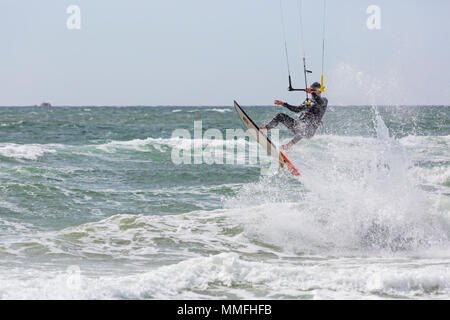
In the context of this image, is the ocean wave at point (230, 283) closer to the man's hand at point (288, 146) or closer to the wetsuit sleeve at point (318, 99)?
the man's hand at point (288, 146)

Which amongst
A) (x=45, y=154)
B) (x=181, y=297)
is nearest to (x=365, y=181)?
(x=181, y=297)

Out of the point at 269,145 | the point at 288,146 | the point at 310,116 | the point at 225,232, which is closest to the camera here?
the point at 225,232

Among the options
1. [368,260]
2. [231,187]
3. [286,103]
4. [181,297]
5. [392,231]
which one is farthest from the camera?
[231,187]

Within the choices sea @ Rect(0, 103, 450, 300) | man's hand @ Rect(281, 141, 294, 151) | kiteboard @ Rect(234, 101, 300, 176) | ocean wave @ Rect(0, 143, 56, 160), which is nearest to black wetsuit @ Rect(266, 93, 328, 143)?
man's hand @ Rect(281, 141, 294, 151)

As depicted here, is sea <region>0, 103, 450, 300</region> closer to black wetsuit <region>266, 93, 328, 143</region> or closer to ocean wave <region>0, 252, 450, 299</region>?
ocean wave <region>0, 252, 450, 299</region>

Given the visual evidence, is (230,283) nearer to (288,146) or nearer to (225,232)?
(225,232)

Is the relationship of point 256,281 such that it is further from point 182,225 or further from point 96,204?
point 96,204

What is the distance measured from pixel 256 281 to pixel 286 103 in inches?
175

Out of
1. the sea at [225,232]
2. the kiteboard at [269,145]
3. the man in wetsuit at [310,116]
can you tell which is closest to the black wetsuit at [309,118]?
the man in wetsuit at [310,116]

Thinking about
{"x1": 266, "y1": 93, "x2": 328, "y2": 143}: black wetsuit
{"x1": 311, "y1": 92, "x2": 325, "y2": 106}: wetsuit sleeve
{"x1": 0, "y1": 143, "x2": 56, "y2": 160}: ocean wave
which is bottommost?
{"x1": 0, "y1": 143, "x2": 56, "y2": 160}: ocean wave

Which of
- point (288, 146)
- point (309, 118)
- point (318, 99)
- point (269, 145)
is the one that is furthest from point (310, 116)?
point (269, 145)

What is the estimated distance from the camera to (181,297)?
645cm

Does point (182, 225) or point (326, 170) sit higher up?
point (326, 170)

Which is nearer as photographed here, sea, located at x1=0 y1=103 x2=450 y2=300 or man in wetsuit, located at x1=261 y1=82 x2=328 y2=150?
sea, located at x1=0 y1=103 x2=450 y2=300
